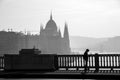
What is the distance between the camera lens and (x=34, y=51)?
70.5 feet

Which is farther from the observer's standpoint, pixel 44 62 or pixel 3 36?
pixel 3 36

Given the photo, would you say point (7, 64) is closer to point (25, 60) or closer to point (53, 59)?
point (25, 60)

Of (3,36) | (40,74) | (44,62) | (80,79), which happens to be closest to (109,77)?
(80,79)

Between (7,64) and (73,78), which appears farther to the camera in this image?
(7,64)

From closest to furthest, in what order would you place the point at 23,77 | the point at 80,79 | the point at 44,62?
the point at 80,79
the point at 23,77
the point at 44,62

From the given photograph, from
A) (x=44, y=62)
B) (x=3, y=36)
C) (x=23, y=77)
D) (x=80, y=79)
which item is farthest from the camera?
(x=3, y=36)

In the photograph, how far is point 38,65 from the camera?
69.3ft

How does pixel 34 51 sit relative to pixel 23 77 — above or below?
above

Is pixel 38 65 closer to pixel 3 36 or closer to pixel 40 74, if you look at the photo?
pixel 40 74

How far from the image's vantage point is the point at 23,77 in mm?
18172

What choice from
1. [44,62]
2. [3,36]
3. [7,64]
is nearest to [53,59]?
[44,62]

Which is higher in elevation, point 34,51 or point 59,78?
point 34,51

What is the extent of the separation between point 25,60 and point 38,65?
0.99m

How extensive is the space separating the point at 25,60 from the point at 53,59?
77.5 inches
